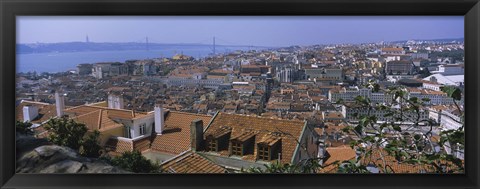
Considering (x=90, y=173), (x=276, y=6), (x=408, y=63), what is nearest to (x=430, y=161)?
(x=408, y=63)

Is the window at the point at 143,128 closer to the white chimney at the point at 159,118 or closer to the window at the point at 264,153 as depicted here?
the white chimney at the point at 159,118

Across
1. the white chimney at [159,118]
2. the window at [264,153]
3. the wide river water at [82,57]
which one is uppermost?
the wide river water at [82,57]

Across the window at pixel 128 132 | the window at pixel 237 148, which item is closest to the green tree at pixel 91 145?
the window at pixel 128 132

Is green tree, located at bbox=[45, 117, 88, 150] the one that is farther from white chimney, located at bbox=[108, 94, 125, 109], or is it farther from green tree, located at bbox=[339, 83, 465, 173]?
green tree, located at bbox=[339, 83, 465, 173]

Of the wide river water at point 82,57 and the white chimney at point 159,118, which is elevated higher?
the wide river water at point 82,57

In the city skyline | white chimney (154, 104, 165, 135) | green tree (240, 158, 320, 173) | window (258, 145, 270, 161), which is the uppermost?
the city skyline

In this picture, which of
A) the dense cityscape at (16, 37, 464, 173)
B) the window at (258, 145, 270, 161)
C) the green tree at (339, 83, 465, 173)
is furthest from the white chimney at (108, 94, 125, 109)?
the green tree at (339, 83, 465, 173)
